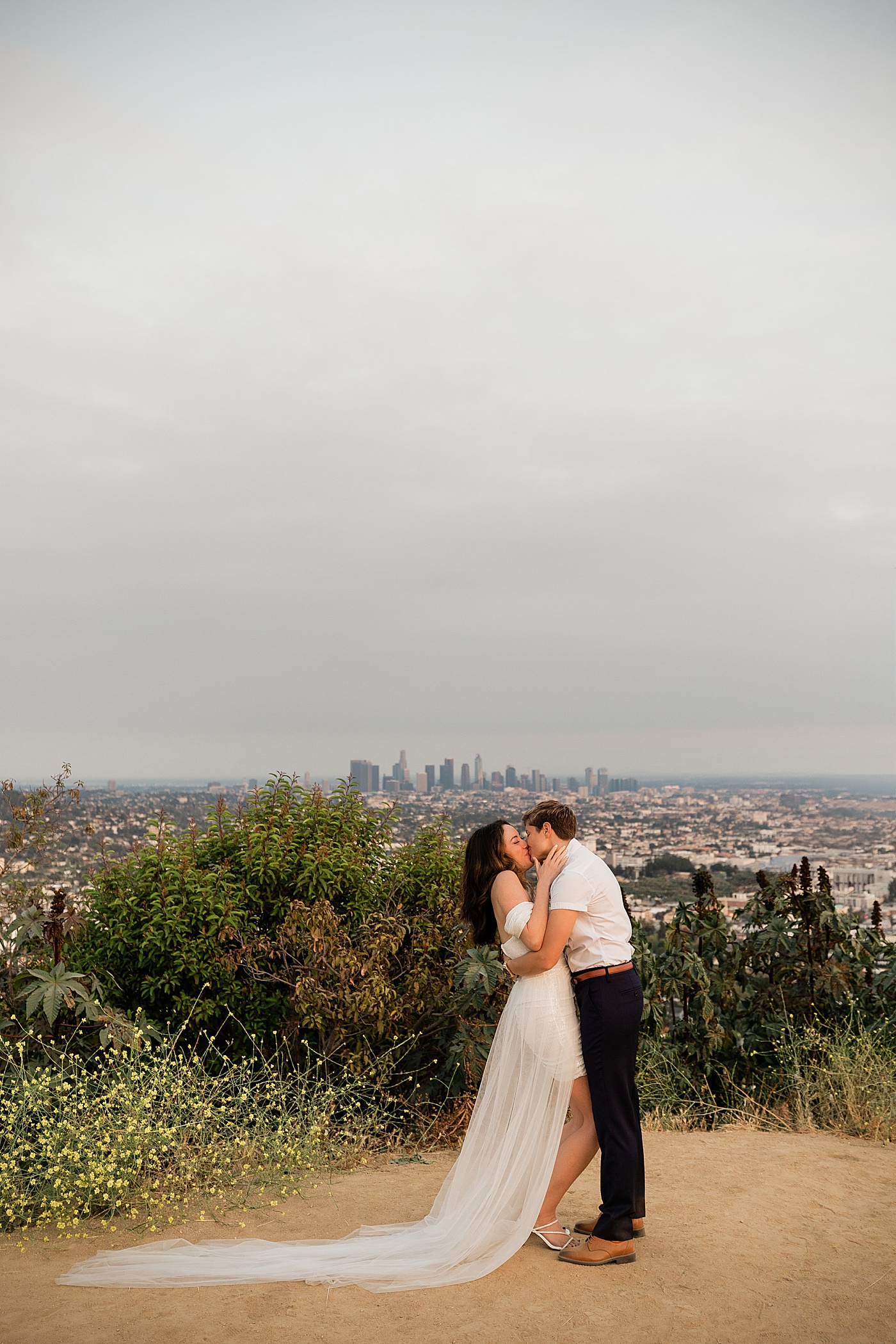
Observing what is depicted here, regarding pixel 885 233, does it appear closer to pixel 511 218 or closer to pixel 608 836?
pixel 511 218

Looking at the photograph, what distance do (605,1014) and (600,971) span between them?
0.19 metres

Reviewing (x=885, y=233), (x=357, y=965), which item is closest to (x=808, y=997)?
(x=357, y=965)

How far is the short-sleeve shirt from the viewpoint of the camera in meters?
3.91

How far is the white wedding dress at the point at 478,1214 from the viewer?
3697 mm

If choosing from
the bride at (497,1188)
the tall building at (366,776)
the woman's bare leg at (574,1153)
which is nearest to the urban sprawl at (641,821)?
the tall building at (366,776)

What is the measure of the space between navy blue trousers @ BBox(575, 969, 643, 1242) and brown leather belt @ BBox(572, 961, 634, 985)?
0.6 inches

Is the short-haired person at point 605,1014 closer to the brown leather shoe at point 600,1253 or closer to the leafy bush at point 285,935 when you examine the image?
the brown leather shoe at point 600,1253

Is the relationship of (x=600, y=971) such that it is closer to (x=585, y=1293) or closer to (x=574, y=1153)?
(x=574, y=1153)

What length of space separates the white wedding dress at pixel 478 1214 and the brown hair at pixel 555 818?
38 cm

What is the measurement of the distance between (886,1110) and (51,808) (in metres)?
6.62

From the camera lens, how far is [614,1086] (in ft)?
12.8

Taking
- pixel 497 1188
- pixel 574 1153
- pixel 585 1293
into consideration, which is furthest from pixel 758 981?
pixel 585 1293

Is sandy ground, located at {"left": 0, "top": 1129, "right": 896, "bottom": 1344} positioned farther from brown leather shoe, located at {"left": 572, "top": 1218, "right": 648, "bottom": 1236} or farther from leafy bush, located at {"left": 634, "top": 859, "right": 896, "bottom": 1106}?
leafy bush, located at {"left": 634, "top": 859, "right": 896, "bottom": 1106}

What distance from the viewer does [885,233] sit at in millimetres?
12328
